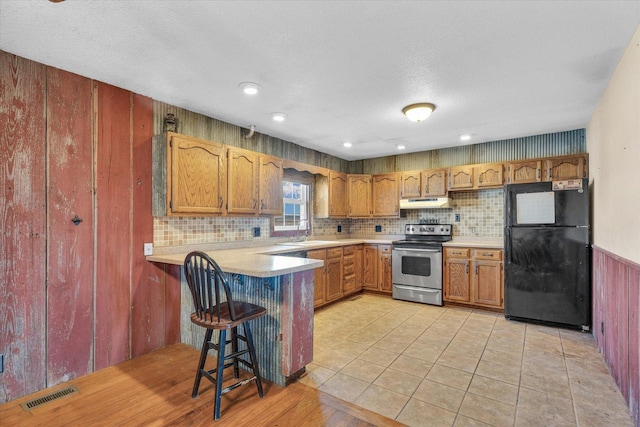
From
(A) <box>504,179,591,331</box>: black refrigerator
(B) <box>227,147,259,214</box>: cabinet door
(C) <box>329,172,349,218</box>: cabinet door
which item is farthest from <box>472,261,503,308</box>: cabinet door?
(B) <box>227,147,259,214</box>: cabinet door

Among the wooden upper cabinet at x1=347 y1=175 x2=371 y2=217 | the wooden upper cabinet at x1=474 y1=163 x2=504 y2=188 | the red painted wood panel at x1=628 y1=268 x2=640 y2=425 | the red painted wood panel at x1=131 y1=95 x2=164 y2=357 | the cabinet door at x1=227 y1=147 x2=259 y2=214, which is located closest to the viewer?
the red painted wood panel at x1=628 y1=268 x2=640 y2=425

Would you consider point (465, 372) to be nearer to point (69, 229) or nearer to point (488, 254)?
point (488, 254)

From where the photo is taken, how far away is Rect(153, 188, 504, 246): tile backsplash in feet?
10.4

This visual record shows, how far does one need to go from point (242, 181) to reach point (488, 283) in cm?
339

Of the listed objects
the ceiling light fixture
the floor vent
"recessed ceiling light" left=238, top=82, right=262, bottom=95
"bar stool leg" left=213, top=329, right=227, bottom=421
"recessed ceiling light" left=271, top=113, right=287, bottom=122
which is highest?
"recessed ceiling light" left=238, top=82, right=262, bottom=95

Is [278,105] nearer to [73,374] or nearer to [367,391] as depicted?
[367,391]

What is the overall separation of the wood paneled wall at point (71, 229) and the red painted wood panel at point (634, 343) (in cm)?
350

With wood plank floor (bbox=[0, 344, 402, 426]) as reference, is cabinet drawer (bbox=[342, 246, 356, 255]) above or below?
above

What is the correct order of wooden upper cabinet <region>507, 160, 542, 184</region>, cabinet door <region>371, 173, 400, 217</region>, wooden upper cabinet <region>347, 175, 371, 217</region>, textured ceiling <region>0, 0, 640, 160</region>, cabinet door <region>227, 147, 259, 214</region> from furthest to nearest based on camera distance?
wooden upper cabinet <region>347, 175, 371, 217</region>, cabinet door <region>371, 173, 400, 217</region>, wooden upper cabinet <region>507, 160, 542, 184</region>, cabinet door <region>227, 147, 259, 214</region>, textured ceiling <region>0, 0, 640, 160</region>

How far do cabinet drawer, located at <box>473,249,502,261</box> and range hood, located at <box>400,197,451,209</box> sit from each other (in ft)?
2.84

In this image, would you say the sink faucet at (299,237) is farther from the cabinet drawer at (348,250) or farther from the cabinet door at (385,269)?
the cabinet door at (385,269)

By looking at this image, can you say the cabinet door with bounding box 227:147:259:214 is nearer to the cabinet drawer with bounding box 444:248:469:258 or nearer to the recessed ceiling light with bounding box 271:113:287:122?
the recessed ceiling light with bounding box 271:113:287:122

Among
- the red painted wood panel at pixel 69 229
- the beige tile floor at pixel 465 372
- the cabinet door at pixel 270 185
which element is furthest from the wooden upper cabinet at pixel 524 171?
the red painted wood panel at pixel 69 229

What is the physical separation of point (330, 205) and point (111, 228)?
3072 millimetres
